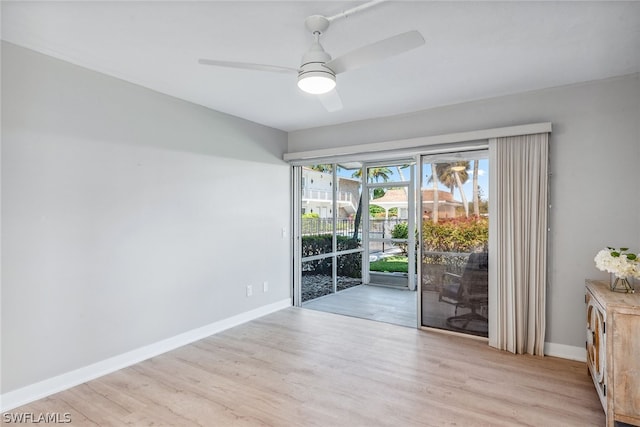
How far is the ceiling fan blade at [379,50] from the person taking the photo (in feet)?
5.76

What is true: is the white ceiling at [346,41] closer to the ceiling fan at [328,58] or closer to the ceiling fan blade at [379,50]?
the ceiling fan at [328,58]

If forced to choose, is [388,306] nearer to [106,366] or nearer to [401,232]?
[401,232]

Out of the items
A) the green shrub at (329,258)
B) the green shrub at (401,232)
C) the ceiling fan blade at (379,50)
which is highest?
the ceiling fan blade at (379,50)

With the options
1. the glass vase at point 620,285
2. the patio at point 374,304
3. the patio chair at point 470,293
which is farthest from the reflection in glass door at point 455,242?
the glass vase at point 620,285

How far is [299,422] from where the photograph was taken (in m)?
2.26

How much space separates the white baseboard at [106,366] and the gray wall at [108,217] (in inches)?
2.1

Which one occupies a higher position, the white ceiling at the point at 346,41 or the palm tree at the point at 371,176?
the white ceiling at the point at 346,41

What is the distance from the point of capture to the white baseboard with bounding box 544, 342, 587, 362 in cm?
316

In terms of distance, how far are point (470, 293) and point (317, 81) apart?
2847 mm

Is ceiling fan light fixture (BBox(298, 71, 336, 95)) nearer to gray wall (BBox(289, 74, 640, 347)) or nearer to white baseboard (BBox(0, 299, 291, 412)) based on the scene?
gray wall (BBox(289, 74, 640, 347))

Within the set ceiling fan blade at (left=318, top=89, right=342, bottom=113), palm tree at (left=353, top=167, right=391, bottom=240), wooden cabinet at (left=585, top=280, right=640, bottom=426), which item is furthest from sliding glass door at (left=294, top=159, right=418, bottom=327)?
wooden cabinet at (left=585, top=280, right=640, bottom=426)

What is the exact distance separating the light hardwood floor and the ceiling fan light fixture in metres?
2.06

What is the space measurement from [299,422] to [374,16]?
8.30 ft

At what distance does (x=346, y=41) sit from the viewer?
2.38 meters
